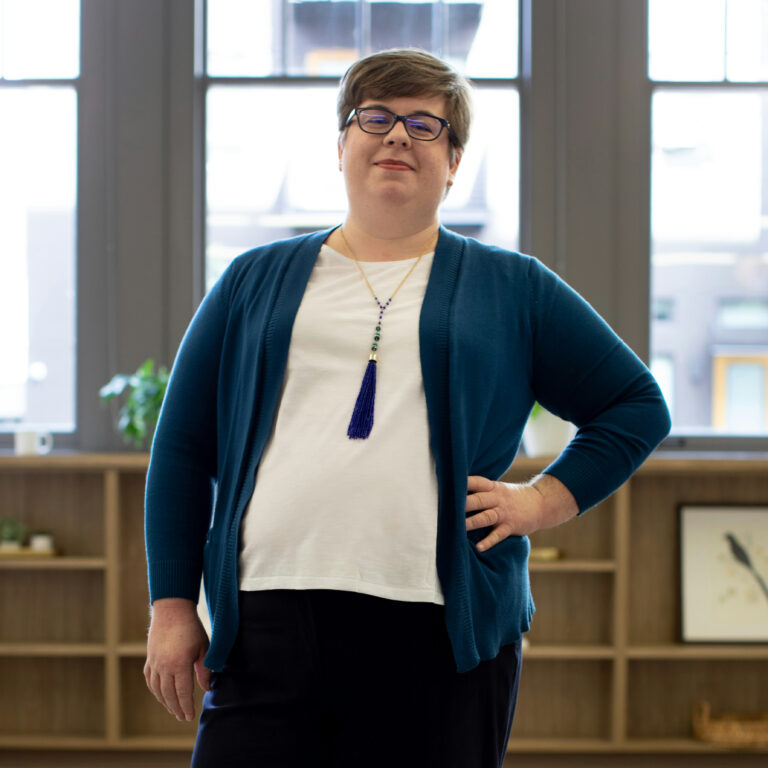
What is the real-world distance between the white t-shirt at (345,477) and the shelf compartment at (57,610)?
88.3 inches

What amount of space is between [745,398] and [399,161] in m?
2.57

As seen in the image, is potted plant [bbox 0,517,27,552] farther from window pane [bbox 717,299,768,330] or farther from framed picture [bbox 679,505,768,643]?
window pane [bbox 717,299,768,330]

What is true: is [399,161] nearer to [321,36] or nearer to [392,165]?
[392,165]

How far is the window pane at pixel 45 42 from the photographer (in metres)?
3.35

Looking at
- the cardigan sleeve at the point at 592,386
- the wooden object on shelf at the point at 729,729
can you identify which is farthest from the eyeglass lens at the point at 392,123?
the wooden object on shelf at the point at 729,729

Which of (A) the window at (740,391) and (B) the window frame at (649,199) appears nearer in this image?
(B) the window frame at (649,199)

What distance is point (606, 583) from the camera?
314 centimetres

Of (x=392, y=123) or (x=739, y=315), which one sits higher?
(x=392, y=123)

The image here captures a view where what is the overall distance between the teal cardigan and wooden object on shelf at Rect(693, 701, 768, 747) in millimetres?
2154

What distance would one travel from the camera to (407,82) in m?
1.22

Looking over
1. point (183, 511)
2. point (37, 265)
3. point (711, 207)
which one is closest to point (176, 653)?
point (183, 511)

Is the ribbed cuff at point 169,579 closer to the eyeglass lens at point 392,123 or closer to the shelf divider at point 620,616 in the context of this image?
the eyeglass lens at point 392,123

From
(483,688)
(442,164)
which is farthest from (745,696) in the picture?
(442,164)

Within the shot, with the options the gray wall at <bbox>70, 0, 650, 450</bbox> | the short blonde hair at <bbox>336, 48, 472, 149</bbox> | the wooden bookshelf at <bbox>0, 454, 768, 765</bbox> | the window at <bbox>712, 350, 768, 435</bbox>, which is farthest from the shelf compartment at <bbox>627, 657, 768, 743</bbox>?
the short blonde hair at <bbox>336, 48, 472, 149</bbox>
